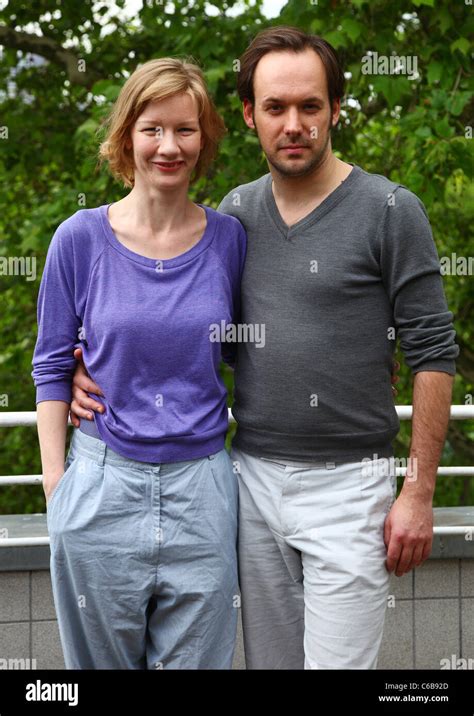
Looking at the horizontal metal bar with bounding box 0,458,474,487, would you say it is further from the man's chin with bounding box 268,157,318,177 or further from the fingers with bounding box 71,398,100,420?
the man's chin with bounding box 268,157,318,177

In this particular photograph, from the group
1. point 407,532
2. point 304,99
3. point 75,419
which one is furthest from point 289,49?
point 407,532

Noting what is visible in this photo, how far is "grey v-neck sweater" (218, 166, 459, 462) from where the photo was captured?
238cm

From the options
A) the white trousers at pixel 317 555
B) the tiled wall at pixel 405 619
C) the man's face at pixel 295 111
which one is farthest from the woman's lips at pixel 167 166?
the tiled wall at pixel 405 619

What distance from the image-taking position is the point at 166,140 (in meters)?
2.36

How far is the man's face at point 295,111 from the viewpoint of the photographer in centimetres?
242

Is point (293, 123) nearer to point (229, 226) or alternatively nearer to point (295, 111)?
point (295, 111)

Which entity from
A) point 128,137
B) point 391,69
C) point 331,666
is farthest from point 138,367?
point 391,69

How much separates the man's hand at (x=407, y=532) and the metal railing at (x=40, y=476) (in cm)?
59

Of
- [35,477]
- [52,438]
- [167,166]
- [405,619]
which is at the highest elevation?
[167,166]

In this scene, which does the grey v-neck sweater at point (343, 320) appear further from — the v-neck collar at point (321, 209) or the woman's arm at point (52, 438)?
the woman's arm at point (52, 438)

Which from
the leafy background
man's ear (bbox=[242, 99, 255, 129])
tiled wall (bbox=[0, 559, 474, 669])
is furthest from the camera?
the leafy background

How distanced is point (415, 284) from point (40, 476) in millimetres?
1411

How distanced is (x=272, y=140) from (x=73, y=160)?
4718 mm

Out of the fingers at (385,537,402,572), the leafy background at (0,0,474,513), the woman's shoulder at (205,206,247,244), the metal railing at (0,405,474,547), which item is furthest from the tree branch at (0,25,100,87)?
the fingers at (385,537,402,572)
